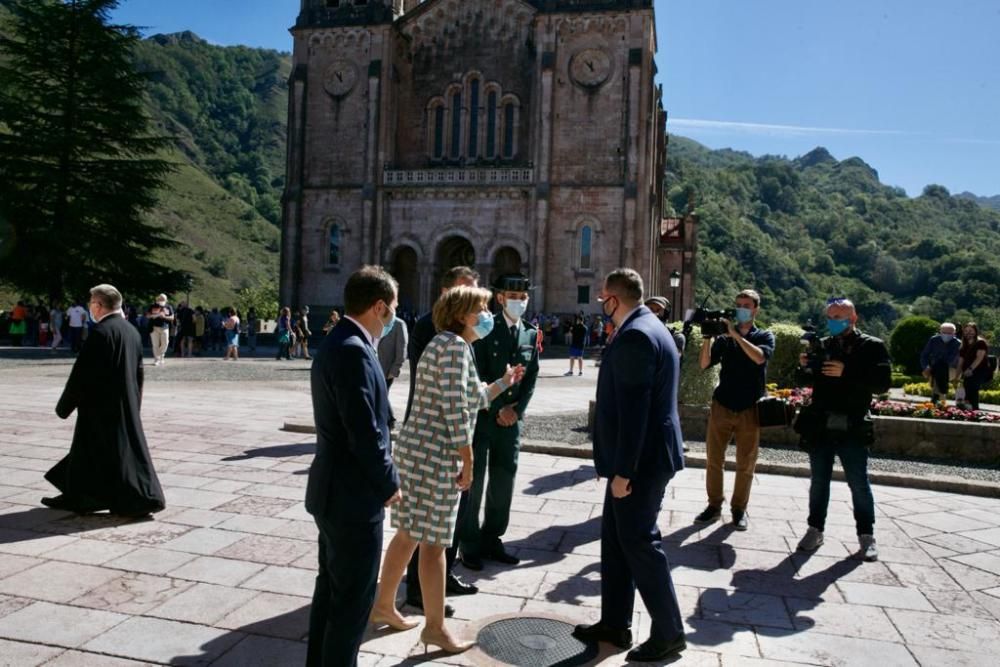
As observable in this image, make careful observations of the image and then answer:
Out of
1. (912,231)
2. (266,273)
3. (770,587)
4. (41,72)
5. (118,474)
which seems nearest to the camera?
(770,587)

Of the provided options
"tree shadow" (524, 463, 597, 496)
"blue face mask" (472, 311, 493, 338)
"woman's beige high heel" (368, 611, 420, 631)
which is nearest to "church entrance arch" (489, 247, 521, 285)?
"tree shadow" (524, 463, 597, 496)

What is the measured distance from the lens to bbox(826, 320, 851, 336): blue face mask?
17.9 ft

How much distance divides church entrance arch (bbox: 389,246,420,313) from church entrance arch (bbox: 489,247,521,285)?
3.52 m

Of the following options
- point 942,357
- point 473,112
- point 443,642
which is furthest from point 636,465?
point 473,112

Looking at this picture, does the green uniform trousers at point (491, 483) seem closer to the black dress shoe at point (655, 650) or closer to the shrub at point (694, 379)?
the black dress shoe at point (655, 650)

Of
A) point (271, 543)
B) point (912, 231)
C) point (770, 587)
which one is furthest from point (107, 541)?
point (912, 231)

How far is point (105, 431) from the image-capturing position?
5570mm

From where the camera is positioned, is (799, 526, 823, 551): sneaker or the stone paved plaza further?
(799, 526, 823, 551): sneaker

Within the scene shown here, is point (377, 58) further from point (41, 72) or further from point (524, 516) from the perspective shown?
point (524, 516)

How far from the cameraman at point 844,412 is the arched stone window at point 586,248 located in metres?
26.4

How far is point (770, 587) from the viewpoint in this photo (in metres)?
4.76

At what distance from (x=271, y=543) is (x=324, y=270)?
30360 mm

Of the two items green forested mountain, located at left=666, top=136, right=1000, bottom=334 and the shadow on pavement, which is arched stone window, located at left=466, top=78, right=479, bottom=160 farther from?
green forested mountain, located at left=666, top=136, right=1000, bottom=334

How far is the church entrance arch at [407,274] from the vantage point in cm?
3416
